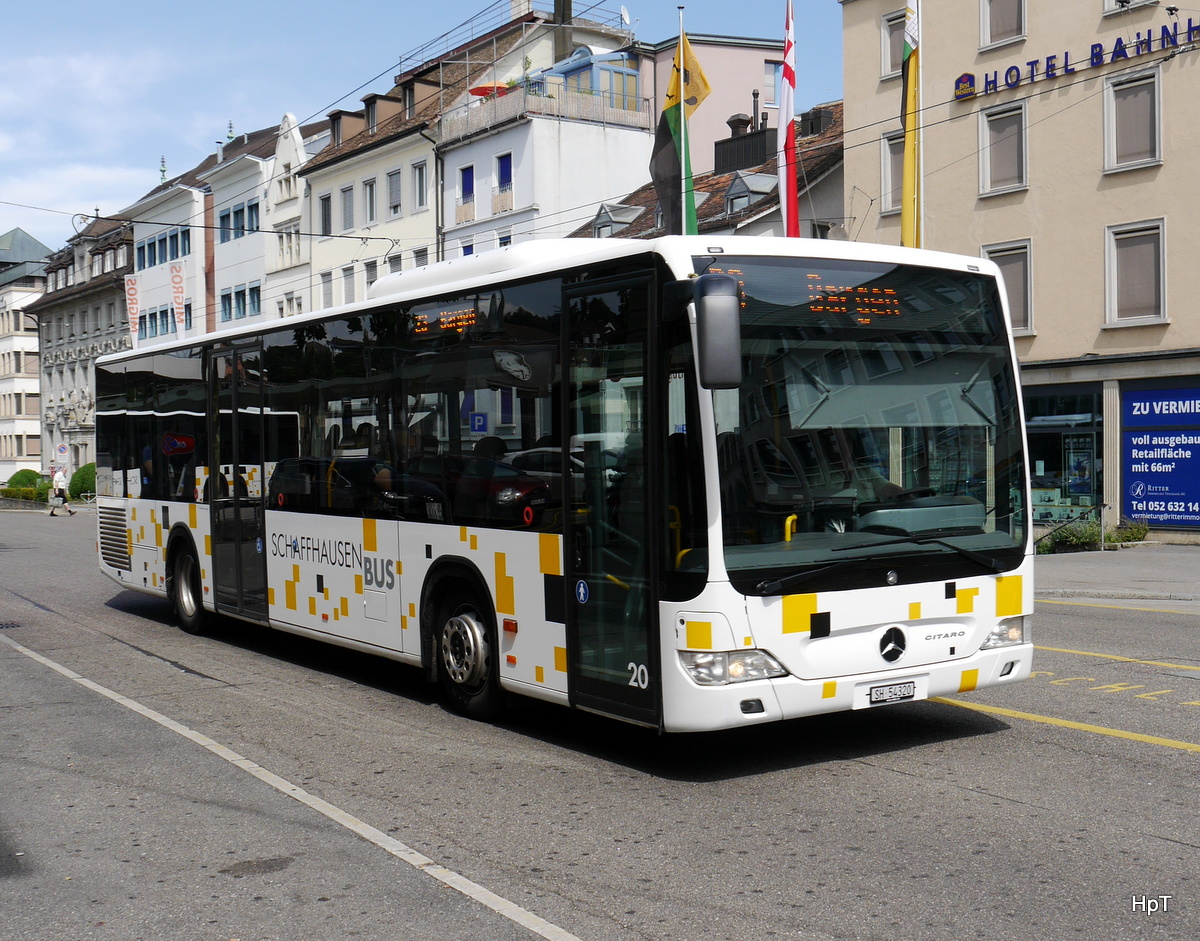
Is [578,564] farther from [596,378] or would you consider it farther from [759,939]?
[759,939]

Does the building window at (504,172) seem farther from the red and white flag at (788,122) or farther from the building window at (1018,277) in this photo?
the red and white flag at (788,122)

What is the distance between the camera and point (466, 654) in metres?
9.06

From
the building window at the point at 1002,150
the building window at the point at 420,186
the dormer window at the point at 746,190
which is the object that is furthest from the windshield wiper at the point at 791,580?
the building window at the point at 420,186

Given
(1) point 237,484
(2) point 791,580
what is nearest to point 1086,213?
(1) point 237,484

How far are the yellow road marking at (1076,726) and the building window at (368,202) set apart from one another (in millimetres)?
48069

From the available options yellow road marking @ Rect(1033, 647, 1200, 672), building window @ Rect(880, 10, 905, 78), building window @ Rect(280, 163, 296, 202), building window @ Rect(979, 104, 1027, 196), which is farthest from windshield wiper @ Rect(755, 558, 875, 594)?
building window @ Rect(280, 163, 296, 202)

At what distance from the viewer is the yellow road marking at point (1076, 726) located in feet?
25.6

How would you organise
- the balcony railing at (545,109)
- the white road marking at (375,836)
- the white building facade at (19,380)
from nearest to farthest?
the white road marking at (375,836), the balcony railing at (545,109), the white building facade at (19,380)

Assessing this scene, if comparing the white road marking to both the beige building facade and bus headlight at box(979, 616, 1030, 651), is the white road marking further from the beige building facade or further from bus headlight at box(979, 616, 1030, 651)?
the beige building facade

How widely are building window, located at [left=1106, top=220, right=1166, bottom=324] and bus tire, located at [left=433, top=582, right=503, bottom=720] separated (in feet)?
72.8

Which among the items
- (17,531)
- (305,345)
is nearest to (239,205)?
(17,531)

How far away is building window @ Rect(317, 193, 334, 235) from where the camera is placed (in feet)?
189

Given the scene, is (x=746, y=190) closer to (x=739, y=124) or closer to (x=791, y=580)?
(x=739, y=124)

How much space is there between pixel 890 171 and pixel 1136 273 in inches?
290
